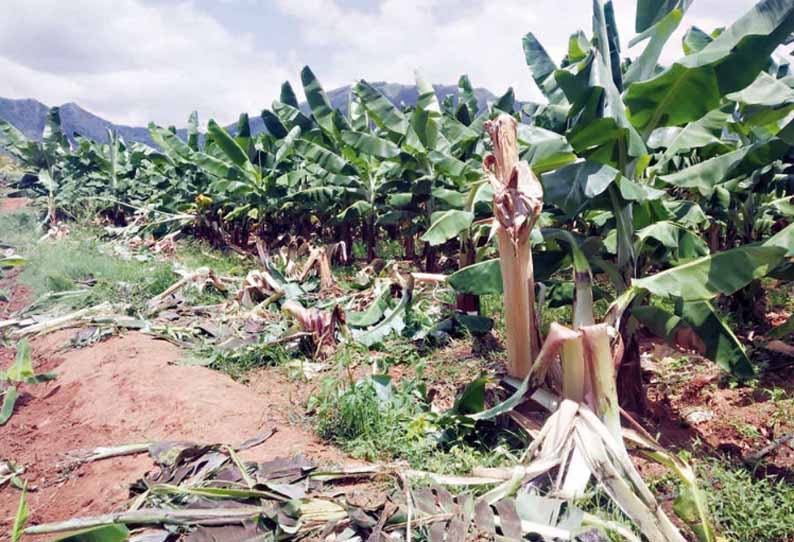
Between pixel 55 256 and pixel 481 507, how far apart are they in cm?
943

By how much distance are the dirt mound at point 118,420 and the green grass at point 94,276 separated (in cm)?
170

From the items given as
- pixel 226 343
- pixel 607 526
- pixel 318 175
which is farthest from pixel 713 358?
pixel 318 175

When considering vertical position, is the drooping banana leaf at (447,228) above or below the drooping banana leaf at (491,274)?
above

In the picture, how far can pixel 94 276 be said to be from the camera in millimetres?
8367

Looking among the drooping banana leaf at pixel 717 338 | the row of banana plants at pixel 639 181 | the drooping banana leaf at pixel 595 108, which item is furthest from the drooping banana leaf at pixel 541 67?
the drooping banana leaf at pixel 717 338

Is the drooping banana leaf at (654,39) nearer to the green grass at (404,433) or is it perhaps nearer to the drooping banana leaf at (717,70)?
the drooping banana leaf at (717,70)

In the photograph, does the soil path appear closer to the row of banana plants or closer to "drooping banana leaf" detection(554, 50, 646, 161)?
the row of banana plants

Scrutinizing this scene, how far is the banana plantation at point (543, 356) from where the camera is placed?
2.34 meters

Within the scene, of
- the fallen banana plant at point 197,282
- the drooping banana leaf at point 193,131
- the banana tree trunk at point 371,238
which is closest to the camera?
the fallen banana plant at point 197,282

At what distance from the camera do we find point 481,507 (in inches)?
85.7

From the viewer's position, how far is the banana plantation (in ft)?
7.66

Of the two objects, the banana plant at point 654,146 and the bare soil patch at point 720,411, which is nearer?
the banana plant at point 654,146

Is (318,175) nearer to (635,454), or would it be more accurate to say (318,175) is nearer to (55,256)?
(55,256)

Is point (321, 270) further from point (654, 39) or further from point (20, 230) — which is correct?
point (20, 230)
